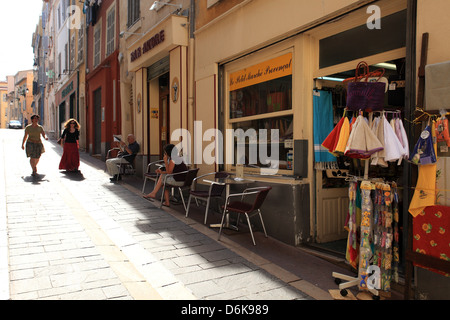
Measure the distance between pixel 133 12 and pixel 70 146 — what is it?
15.2 ft

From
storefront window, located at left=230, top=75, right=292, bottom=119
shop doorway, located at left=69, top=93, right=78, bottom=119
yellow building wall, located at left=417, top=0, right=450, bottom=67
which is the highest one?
shop doorway, located at left=69, top=93, right=78, bottom=119

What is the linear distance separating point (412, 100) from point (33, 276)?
4074 millimetres

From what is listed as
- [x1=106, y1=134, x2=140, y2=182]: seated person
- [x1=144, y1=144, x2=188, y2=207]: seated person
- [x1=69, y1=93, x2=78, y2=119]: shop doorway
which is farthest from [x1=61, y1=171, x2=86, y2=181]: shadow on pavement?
[x1=69, y1=93, x2=78, y2=119]: shop doorway

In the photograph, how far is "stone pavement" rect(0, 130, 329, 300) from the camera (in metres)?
3.47

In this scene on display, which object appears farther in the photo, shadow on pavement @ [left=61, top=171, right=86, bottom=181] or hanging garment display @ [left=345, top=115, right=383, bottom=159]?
shadow on pavement @ [left=61, top=171, right=86, bottom=181]

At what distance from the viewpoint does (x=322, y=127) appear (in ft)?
16.5

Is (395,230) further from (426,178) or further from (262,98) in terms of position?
(262,98)

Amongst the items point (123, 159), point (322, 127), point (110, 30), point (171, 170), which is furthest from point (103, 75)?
point (322, 127)

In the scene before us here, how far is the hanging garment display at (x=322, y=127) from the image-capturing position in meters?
4.97

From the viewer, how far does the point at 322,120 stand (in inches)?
199

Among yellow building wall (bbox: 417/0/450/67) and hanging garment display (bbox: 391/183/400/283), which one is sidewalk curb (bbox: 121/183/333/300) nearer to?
hanging garment display (bbox: 391/183/400/283)

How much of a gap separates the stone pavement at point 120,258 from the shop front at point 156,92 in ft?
8.51

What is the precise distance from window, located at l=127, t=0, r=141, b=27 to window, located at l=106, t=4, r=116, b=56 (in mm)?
1866

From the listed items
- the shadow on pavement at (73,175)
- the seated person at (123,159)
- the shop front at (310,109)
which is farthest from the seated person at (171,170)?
the shadow on pavement at (73,175)
